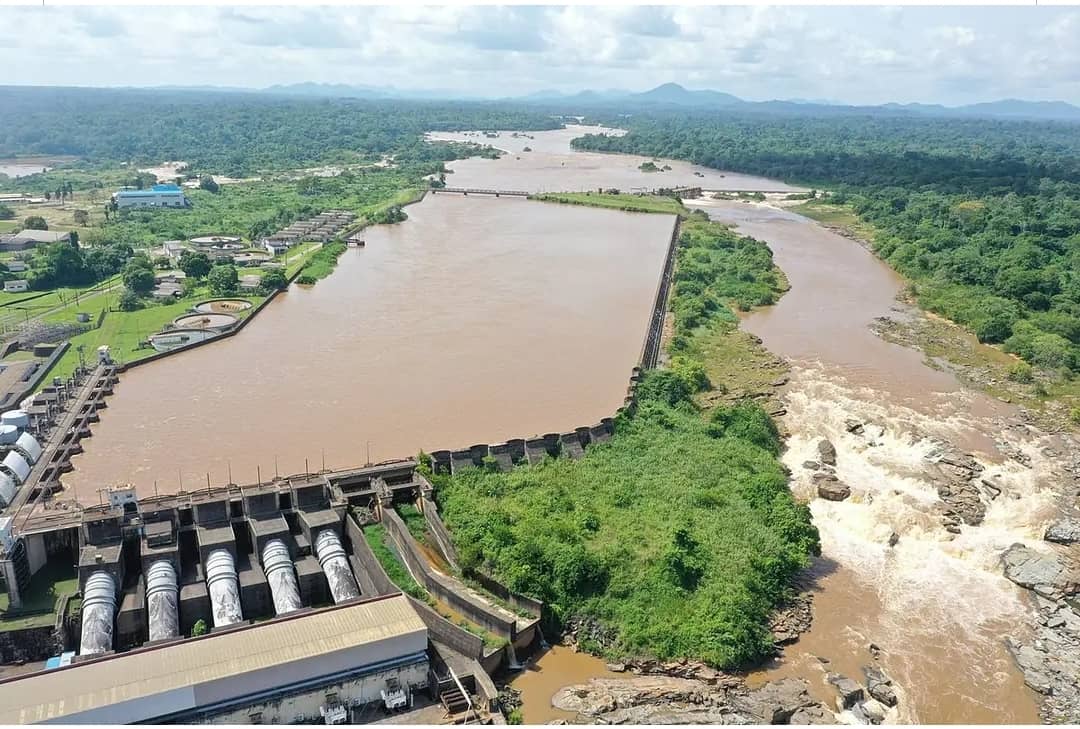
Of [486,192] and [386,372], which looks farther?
[486,192]

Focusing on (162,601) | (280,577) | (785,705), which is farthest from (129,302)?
(785,705)

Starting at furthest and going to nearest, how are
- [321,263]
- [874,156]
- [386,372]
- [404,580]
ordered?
[874,156]
[321,263]
[386,372]
[404,580]

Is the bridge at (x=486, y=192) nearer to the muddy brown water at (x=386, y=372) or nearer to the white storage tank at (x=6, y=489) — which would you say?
the muddy brown water at (x=386, y=372)

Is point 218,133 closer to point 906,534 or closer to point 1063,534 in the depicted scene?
point 906,534

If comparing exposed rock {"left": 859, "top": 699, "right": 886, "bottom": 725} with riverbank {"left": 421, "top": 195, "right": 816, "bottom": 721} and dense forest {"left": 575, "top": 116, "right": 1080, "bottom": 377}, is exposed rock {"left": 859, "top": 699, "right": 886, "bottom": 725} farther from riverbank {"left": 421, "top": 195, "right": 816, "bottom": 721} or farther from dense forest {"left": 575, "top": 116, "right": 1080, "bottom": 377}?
dense forest {"left": 575, "top": 116, "right": 1080, "bottom": 377}

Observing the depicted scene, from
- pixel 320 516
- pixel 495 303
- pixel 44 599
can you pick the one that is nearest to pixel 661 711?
pixel 320 516

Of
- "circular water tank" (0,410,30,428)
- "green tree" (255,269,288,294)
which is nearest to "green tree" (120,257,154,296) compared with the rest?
"green tree" (255,269,288,294)

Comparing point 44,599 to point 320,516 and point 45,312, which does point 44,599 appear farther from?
point 45,312

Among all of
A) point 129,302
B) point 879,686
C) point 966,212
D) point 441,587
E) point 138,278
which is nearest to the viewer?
point 879,686
